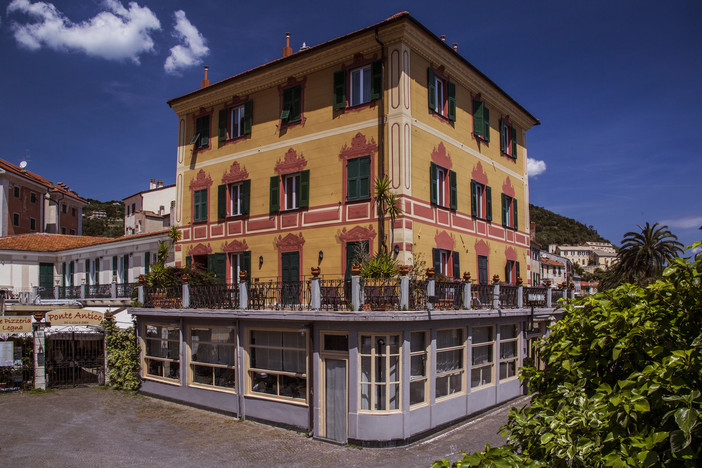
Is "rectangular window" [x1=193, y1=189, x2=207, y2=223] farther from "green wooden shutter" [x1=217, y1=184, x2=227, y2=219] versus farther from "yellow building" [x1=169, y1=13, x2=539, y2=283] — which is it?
"green wooden shutter" [x1=217, y1=184, x2=227, y2=219]

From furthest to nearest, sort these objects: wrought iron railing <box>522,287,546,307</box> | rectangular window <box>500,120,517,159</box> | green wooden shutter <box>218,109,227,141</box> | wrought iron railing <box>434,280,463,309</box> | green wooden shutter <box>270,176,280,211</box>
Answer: rectangular window <box>500,120,517,159</box>, green wooden shutter <box>218,109,227,141</box>, wrought iron railing <box>522,287,546,307</box>, green wooden shutter <box>270,176,280,211</box>, wrought iron railing <box>434,280,463,309</box>

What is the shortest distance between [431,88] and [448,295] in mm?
7181

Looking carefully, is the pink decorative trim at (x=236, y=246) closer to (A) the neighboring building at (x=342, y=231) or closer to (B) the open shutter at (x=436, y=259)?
(A) the neighboring building at (x=342, y=231)

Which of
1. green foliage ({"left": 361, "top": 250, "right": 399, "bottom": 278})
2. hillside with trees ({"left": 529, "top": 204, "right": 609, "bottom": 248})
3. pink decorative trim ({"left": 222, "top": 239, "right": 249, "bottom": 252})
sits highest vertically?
hillside with trees ({"left": 529, "top": 204, "right": 609, "bottom": 248})

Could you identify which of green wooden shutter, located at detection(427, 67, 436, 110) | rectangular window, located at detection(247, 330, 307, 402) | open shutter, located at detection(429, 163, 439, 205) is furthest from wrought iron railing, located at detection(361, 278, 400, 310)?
green wooden shutter, located at detection(427, 67, 436, 110)

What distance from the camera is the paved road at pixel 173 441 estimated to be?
1288 centimetres

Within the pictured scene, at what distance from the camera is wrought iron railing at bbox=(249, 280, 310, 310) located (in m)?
15.4

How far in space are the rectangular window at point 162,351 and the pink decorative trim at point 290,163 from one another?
691 cm

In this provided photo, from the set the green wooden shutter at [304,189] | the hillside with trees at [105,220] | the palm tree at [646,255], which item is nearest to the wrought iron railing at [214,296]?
the green wooden shutter at [304,189]

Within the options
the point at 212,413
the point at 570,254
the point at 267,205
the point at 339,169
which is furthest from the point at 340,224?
the point at 570,254

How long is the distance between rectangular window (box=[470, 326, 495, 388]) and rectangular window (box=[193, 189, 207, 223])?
12102 millimetres

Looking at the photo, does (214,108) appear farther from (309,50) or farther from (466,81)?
(466,81)

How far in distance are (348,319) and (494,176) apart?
473 inches

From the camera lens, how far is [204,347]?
61.1 feet
